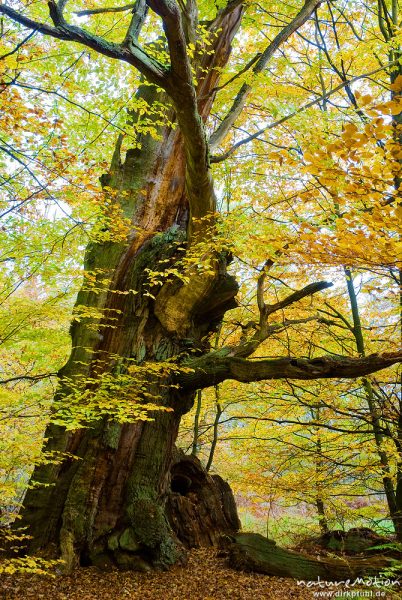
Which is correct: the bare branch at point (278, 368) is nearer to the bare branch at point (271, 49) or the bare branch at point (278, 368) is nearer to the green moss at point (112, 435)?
the green moss at point (112, 435)

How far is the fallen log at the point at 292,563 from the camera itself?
4648 mm

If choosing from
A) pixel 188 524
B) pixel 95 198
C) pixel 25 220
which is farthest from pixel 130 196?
pixel 188 524

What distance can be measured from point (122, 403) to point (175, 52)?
317cm

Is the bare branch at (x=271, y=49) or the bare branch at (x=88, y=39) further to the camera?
the bare branch at (x=271, y=49)

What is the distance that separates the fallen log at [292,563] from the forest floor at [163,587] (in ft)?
0.39

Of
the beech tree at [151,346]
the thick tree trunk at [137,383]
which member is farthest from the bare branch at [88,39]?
the thick tree trunk at [137,383]

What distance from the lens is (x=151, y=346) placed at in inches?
218

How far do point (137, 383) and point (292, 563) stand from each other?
299cm

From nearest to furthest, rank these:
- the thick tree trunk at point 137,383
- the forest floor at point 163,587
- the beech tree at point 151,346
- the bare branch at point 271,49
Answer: the forest floor at point 163,587 → the beech tree at point 151,346 → the thick tree trunk at point 137,383 → the bare branch at point 271,49

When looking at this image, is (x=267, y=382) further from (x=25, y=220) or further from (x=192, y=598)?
(x=25, y=220)

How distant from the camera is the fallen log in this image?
4648 millimetres

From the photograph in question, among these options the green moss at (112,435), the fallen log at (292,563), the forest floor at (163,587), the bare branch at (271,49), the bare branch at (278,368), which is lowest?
the forest floor at (163,587)

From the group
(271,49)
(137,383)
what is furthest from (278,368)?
(271,49)

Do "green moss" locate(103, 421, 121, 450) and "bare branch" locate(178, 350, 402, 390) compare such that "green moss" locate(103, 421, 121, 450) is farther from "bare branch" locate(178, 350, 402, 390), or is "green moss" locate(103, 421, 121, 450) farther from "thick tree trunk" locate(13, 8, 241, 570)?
"bare branch" locate(178, 350, 402, 390)
